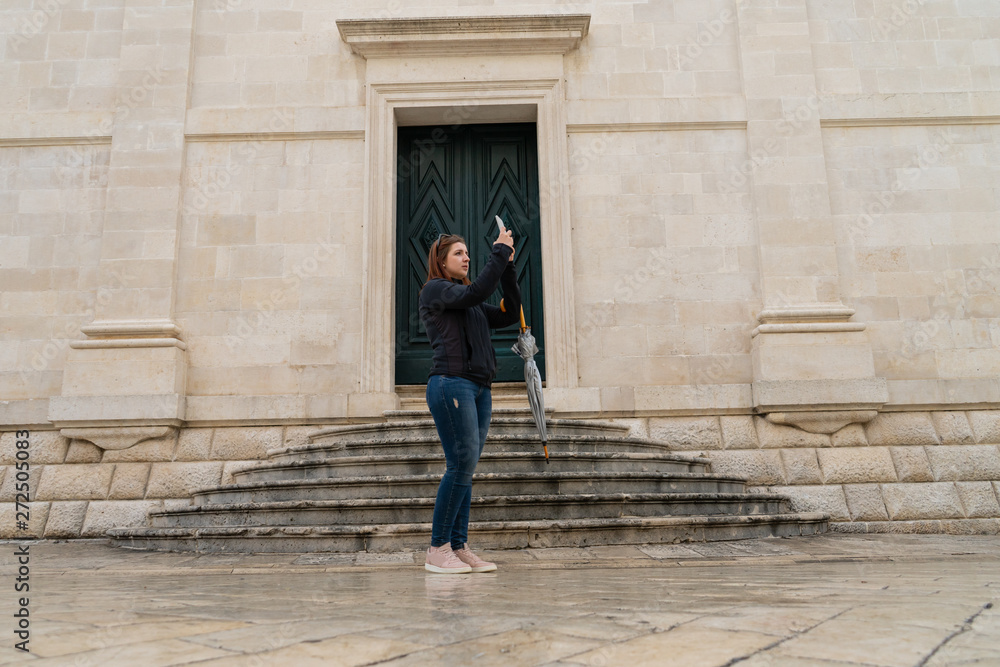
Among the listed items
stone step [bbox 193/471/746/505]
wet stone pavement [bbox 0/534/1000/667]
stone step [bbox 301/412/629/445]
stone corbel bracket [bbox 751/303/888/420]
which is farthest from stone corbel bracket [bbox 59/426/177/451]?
stone corbel bracket [bbox 751/303/888/420]

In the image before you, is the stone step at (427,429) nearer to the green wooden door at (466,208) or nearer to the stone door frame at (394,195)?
the stone door frame at (394,195)

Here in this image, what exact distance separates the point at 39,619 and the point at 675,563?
3.59 meters

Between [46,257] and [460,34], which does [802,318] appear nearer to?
[460,34]

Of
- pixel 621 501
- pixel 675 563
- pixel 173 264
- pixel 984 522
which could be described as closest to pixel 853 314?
pixel 984 522

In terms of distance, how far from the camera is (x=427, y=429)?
24.9ft

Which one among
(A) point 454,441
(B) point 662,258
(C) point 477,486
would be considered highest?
(B) point 662,258

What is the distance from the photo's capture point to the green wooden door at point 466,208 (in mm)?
9680

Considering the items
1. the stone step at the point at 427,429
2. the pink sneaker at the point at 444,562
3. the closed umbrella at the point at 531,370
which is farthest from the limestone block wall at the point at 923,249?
the pink sneaker at the point at 444,562

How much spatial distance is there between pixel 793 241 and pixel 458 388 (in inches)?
244

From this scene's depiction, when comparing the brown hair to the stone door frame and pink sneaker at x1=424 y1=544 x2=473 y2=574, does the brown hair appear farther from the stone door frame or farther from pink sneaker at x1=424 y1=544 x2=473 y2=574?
the stone door frame

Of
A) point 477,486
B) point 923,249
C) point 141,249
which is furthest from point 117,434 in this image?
point 923,249

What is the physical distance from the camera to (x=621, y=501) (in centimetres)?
615

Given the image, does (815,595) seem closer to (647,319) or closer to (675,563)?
(675,563)

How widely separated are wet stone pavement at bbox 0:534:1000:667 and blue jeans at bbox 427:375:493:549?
32cm
